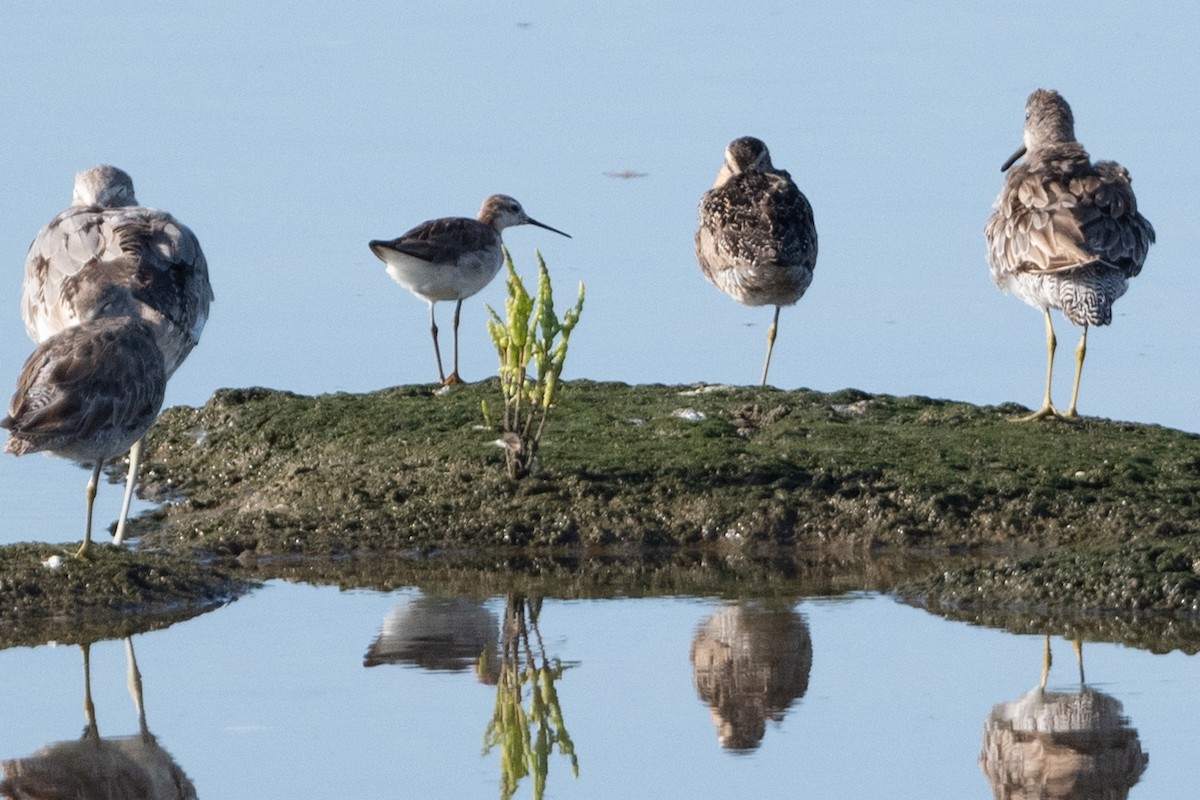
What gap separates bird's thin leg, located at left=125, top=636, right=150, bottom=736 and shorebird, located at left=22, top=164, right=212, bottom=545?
1.93 metres

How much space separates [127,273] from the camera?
1042 centimetres

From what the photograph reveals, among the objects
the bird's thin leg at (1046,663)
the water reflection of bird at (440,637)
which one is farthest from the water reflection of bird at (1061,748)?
the water reflection of bird at (440,637)

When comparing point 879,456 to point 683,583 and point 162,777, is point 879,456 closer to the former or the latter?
point 683,583

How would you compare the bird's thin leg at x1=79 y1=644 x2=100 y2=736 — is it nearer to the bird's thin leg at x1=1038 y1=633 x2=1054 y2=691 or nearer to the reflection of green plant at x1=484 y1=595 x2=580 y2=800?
the reflection of green plant at x1=484 y1=595 x2=580 y2=800

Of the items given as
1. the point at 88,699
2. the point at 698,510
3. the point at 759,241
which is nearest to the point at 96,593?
the point at 88,699

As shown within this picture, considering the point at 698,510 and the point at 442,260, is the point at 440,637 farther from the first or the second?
the point at 442,260

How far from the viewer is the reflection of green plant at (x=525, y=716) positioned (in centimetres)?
693

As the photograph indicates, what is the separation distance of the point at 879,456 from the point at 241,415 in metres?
3.62

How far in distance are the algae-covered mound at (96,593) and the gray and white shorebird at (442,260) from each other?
4379 mm

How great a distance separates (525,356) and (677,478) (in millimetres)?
972

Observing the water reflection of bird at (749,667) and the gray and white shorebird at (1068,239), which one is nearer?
the water reflection of bird at (749,667)

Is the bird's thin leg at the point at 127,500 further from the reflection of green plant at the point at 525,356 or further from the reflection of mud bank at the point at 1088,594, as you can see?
the reflection of mud bank at the point at 1088,594

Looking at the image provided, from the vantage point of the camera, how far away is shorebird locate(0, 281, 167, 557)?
8.98 meters

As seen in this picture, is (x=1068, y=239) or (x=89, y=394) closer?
(x=89, y=394)
